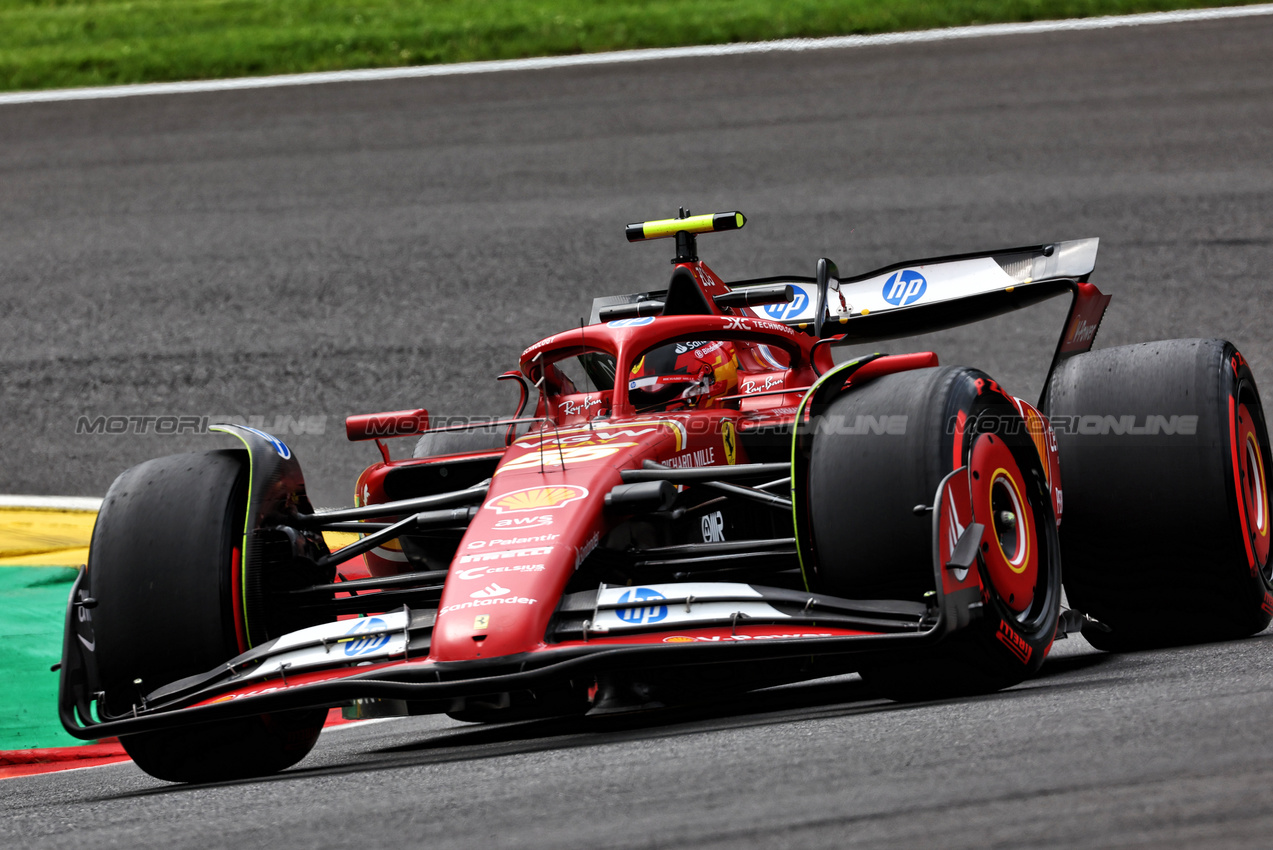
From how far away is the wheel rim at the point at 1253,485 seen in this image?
5.75 m

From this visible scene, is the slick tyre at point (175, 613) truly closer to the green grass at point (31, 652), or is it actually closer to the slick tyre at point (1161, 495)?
the green grass at point (31, 652)

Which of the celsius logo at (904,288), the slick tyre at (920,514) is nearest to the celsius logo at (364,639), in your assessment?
the slick tyre at (920,514)

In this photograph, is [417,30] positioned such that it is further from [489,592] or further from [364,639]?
[489,592]

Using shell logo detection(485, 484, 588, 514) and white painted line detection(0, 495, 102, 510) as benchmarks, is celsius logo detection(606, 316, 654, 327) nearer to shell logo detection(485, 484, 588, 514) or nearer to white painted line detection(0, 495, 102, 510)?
shell logo detection(485, 484, 588, 514)

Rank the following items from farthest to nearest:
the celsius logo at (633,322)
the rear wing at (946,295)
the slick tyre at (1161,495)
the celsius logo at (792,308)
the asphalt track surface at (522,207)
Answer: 1. the asphalt track surface at (522,207)
2. the celsius logo at (792,308)
3. the rear wing at (946,295)
4. the celsius logo at (633,322)
5. the slick tyre at (1161,495)

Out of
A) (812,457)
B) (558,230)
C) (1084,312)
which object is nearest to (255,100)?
(558,230)

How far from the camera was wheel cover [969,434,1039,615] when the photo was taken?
4457 mm

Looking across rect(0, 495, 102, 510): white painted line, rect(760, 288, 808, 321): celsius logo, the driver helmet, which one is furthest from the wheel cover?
rect(0, 495, 102, 510): white painted line

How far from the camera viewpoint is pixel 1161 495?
560 cm

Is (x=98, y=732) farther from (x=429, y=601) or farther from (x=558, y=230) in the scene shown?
(x=558, y=230)

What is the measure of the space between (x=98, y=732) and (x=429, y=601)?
1.14 meters

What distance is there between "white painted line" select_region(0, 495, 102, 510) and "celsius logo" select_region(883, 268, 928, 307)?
5.61 meters
